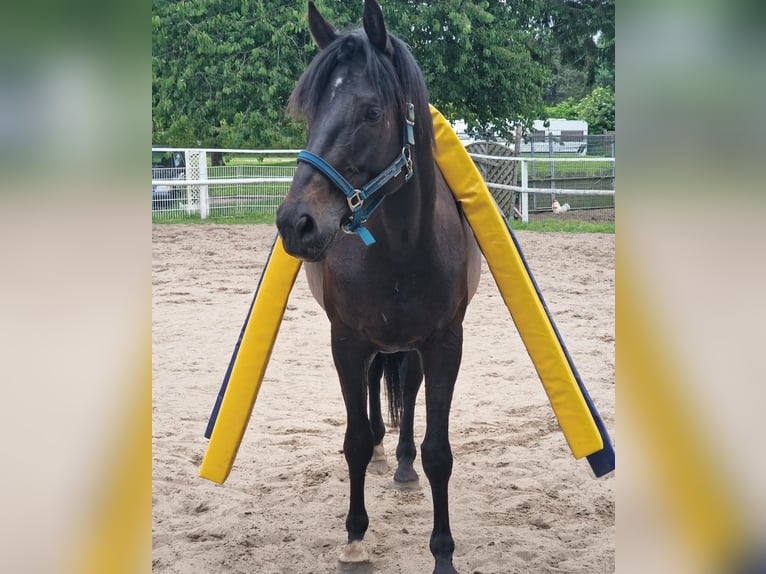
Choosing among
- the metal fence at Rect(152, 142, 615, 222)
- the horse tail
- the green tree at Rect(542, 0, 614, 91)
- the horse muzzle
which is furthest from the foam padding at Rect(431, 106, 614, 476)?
the green tree at Rect(542, 0, 614, 91)

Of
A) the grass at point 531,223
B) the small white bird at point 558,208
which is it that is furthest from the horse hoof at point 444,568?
the small white bird at point 558,208

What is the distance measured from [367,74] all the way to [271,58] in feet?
45.9

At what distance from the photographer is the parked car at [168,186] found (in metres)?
13.4

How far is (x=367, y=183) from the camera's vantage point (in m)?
2.37

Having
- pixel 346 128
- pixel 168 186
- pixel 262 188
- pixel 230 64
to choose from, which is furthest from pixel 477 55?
pixel 346 128

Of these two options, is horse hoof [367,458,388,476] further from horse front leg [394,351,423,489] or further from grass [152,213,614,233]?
grass [152,213,614,233]

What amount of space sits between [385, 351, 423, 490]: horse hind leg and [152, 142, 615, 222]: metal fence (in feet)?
28.2

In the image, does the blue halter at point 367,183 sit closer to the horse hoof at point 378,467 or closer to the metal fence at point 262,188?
the horse hoof at point 378,467

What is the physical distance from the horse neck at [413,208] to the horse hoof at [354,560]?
1252mm

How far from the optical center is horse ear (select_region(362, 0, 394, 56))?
7.82 feet

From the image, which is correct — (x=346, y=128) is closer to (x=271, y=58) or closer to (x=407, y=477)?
(x=407, y=477)
